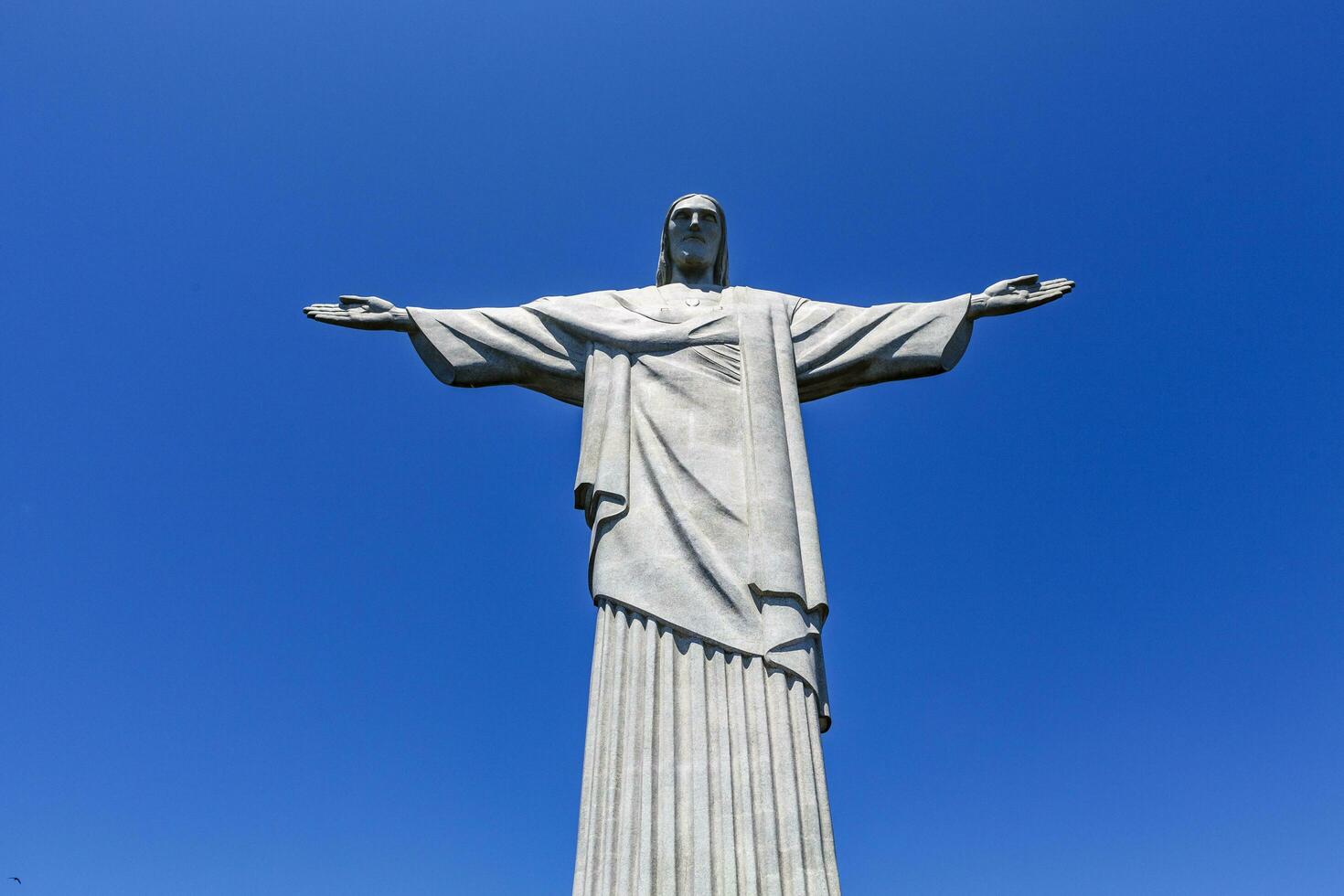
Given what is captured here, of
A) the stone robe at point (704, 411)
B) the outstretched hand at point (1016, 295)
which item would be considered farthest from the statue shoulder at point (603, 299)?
the outstretched hand at point (1016, 295)

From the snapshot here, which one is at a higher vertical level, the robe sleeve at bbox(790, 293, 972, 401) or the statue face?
the statue face

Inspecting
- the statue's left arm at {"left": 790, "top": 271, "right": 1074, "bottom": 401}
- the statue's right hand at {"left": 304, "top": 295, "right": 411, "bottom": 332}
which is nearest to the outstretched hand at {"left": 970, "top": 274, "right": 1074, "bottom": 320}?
the statue's left arm at {"left": 790, "top": 271, "right": 1074, "bottom": 401}

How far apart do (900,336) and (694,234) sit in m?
2.44

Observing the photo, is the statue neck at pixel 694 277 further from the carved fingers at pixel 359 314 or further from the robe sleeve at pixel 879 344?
the carved fingers at pixel 359 314

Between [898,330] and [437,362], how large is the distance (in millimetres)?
4494

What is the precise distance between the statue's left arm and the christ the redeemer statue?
0.02m

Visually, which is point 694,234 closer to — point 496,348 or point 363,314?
point 496,348

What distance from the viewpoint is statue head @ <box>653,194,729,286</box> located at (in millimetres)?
12156

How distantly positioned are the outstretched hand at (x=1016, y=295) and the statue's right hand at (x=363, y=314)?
559 centimetres

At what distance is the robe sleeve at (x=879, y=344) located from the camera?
11.3m

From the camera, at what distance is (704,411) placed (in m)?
10.5

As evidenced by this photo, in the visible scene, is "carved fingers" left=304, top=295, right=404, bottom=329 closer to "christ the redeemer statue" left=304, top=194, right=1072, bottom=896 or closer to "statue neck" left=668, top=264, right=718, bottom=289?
"christ the redeemer statue" left=304, top=194, right=1072, bottom=896

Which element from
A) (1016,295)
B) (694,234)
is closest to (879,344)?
(1016,295)

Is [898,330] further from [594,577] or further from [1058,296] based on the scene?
[594,577]
